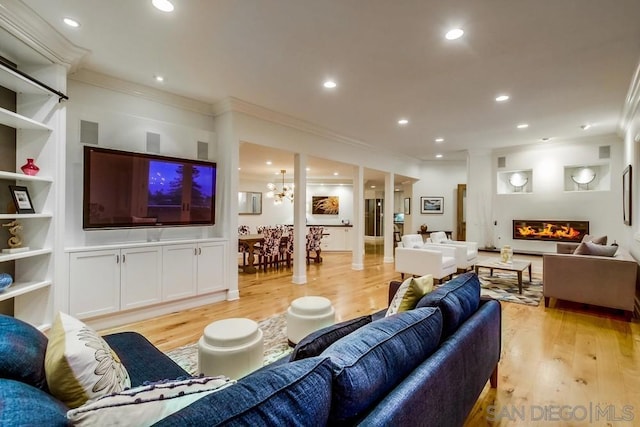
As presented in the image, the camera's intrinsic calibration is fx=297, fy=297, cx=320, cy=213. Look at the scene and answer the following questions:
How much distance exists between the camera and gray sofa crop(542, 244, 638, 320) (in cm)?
351

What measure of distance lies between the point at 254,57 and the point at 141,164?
1.88 m

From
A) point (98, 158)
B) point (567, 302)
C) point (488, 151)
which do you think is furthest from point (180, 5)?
point (488, 151)

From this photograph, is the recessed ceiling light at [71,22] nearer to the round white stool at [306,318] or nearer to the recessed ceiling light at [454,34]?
the round white stool at [306,318]

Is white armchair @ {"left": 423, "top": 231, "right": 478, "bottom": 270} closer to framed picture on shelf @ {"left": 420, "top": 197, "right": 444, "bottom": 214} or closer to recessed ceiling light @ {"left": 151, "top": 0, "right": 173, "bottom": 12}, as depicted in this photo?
framed picture on shelf @ {"left": 420, "top": 197, "right": 444, "bottom": 214}

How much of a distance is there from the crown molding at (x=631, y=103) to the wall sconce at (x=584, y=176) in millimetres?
1559

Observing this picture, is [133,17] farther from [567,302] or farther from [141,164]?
[567,302]

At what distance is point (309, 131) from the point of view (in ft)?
17.6

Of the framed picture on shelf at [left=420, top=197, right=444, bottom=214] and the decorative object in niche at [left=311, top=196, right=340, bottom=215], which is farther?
the decorative object in niche at [left=311, top=196, right=340, bottom=215]

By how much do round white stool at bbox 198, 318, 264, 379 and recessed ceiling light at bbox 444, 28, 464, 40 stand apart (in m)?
2.90

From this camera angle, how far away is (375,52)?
290 centimetres

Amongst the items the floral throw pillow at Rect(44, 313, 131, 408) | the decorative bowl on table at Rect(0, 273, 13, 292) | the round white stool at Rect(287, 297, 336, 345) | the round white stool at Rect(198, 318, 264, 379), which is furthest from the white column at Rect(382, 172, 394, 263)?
the floral throw pillow at Rect(44, 313, 131, 408)

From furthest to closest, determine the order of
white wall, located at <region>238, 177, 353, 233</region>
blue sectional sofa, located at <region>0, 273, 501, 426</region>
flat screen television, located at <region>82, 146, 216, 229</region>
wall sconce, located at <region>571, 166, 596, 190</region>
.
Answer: white wall, located at <region>238, 177, 353, 233</region> < wall sconce, located at <region>571, 166, 596, 190</region> < flat screen television, located at <region>82, 146, 216, 229</region> < blue sectional sofa, located at <region>0, 273, 501, 426</region>

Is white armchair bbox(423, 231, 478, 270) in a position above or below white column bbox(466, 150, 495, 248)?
below

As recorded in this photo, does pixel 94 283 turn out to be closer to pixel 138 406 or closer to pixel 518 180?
pixel 138 406
